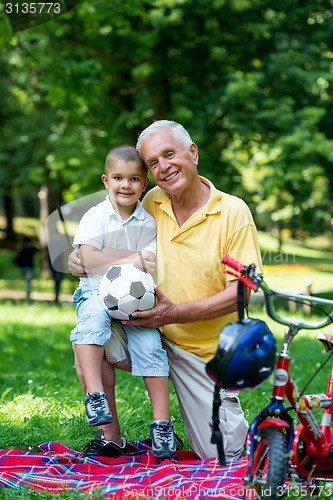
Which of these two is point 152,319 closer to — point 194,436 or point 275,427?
point 194,436

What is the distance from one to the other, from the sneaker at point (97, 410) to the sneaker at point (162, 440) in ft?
0.98

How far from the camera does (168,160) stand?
4.19m

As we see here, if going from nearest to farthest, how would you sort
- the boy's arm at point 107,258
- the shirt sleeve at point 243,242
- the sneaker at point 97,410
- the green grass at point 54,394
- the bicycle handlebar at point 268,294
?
the bicycle handlebar at point 268,294 → the sneaker at point 97,410 → the shirt sleeve at point 243,242 → the boy's arm at point 107,258 → the green grass at point 54,394

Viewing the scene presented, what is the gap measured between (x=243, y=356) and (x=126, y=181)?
1.50 metres

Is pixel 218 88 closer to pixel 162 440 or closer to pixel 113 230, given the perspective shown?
pixel 113 230

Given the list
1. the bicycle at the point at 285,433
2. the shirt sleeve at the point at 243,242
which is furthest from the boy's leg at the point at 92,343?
the bicycle at the point at 285,433

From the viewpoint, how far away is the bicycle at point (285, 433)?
3.04 metres

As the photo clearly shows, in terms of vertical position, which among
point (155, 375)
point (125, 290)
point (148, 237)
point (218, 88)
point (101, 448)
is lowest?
point (101, 448)

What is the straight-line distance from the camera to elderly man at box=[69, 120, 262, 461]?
4.17 metres

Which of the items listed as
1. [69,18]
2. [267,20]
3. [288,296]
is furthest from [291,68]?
[288,296]

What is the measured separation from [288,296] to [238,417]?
1287mm

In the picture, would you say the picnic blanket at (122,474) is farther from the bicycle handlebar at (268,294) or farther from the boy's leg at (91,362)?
the bicycle handlebar at (268,294)

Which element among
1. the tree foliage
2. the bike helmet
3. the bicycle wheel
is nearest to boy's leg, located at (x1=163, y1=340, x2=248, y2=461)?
the bicycle wheel

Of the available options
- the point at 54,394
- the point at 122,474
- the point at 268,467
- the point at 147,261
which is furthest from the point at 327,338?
the point at 54,394
